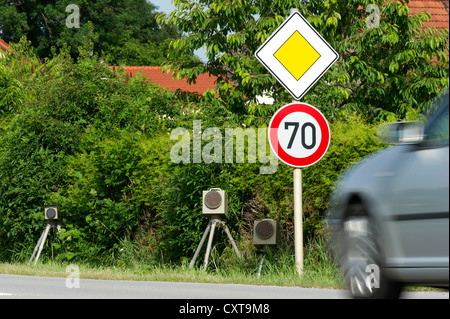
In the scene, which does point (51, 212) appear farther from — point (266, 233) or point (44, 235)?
point (266, 233)

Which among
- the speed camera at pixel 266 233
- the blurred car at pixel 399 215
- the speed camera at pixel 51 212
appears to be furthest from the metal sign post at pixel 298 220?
the blurred car at pixel 399 215

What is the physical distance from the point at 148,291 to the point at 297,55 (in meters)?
3.54

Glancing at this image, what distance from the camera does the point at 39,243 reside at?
15094 millimetres

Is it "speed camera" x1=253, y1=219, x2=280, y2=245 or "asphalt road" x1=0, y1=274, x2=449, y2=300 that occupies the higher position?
"speed camera" x1=253, y1=219, x2=280, y2=245

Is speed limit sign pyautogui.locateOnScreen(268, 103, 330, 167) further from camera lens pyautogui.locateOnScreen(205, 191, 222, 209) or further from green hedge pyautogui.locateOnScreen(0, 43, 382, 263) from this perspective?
camera lens pyautogui.locateOnScreen(205, 191, 222, 209)

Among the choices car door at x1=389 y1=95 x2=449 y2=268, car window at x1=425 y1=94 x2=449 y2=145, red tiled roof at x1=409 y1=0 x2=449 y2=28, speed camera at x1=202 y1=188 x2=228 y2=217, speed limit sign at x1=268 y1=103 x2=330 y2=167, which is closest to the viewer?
car door at x1=389 y1=95 x2=449 y2=268

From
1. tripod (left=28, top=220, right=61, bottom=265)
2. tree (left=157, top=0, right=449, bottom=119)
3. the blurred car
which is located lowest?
the blurred car

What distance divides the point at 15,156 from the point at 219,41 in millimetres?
Answer: 4925

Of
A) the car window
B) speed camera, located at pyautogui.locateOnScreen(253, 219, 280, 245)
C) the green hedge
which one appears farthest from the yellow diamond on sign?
the car window

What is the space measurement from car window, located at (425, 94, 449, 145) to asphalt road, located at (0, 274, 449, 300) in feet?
11.0

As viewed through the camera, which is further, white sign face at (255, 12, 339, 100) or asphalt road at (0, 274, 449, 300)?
white sign face at (255, 12, 339, 100)


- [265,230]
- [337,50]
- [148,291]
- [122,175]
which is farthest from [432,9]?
[148,291]

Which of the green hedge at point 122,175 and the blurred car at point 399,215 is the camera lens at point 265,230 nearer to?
the green hedge at point 122,175

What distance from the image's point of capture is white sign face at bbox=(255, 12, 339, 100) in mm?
10539
